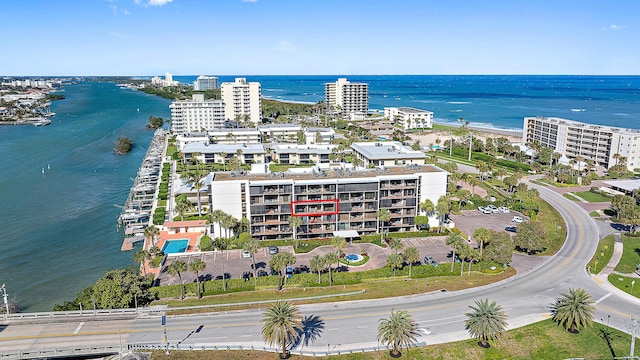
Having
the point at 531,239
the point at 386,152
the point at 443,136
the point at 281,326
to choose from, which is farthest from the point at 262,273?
the point at 443,136

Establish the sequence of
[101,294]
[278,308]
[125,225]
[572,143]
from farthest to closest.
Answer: [572,143] < [125,225] < [101,294] < [278,308]

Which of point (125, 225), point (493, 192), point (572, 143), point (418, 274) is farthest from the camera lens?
point (572, 143)

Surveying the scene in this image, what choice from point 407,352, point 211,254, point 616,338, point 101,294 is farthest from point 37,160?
point 616,338

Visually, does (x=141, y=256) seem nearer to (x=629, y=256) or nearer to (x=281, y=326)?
(x=281, y=326)

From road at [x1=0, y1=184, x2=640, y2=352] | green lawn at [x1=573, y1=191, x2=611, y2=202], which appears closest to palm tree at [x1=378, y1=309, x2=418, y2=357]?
road at [x1=0, y1=184, x2=640, y2=352]

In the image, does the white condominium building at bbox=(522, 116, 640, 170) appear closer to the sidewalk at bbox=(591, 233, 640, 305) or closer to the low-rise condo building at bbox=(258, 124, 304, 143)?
the sidewalk at bbox=(591, 233, 640, 305)

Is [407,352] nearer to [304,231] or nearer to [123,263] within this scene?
[304,231]
